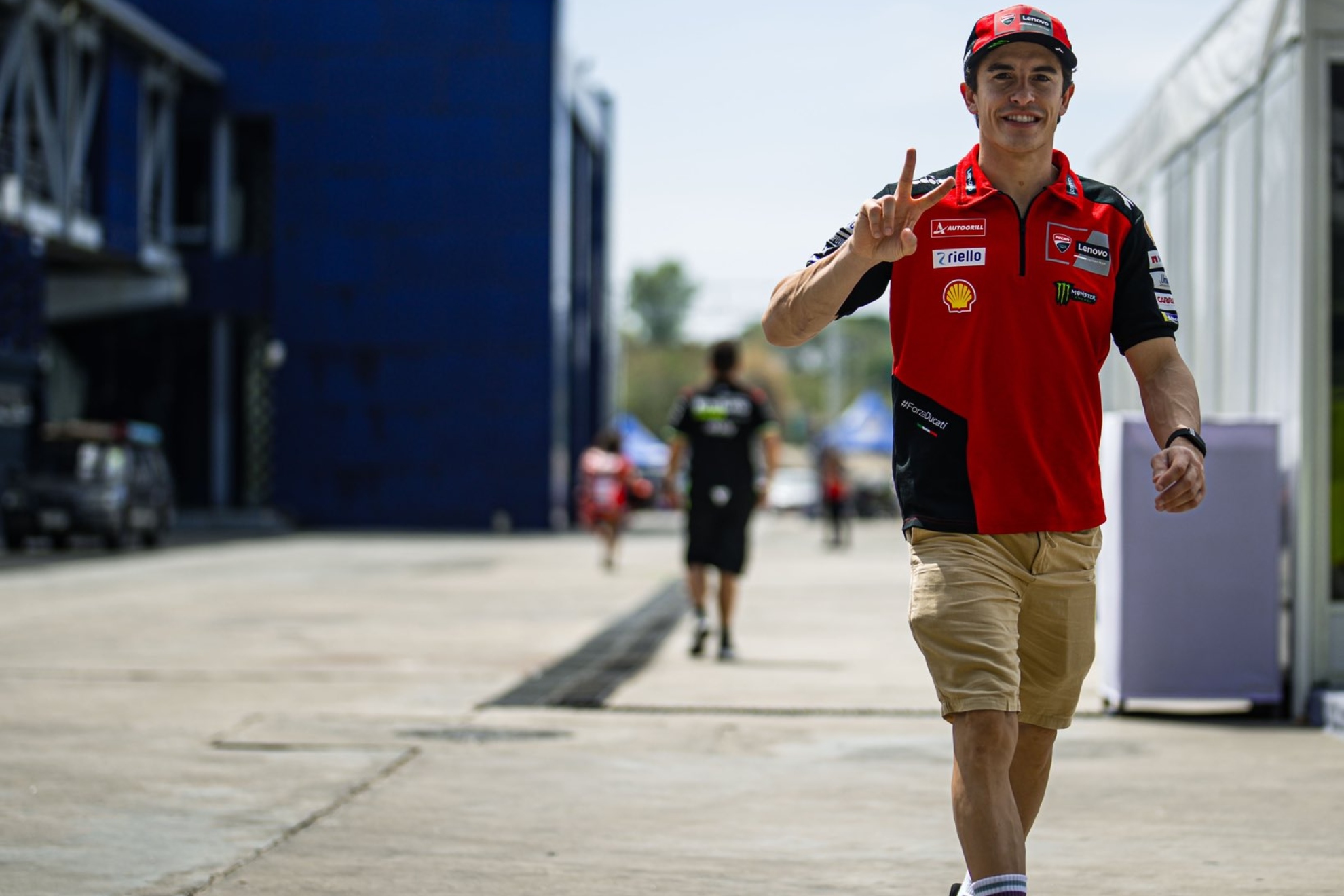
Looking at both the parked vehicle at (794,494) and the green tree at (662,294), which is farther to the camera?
the green tree at (662,294)

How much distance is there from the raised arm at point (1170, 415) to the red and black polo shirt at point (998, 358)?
120mm

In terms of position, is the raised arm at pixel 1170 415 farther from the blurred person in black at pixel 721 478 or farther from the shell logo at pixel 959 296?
the blurred person in black at pixel 721 478

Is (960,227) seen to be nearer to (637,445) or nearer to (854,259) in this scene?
(854,259)

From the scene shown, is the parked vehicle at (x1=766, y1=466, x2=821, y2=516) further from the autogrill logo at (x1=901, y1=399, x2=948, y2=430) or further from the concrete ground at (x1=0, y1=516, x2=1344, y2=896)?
the autogrill logo at (x1=901, y1=399, x2=948, y2=430)

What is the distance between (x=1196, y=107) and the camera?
955 centimetres

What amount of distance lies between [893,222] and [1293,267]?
468 cm

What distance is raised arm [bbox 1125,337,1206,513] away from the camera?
11.3 ft

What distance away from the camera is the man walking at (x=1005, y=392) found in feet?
11.4

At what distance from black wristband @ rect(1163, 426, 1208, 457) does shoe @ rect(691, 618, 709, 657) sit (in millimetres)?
6904

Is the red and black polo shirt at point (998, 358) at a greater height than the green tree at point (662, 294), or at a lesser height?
lesser

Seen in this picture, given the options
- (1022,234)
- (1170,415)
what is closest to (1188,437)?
(1170,415)

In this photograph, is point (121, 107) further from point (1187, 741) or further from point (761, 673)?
point (1187, 741)

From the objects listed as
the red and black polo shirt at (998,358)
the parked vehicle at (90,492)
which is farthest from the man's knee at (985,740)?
the parked vehicle at (90,492)

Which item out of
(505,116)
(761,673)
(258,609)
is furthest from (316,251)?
(761,673)
